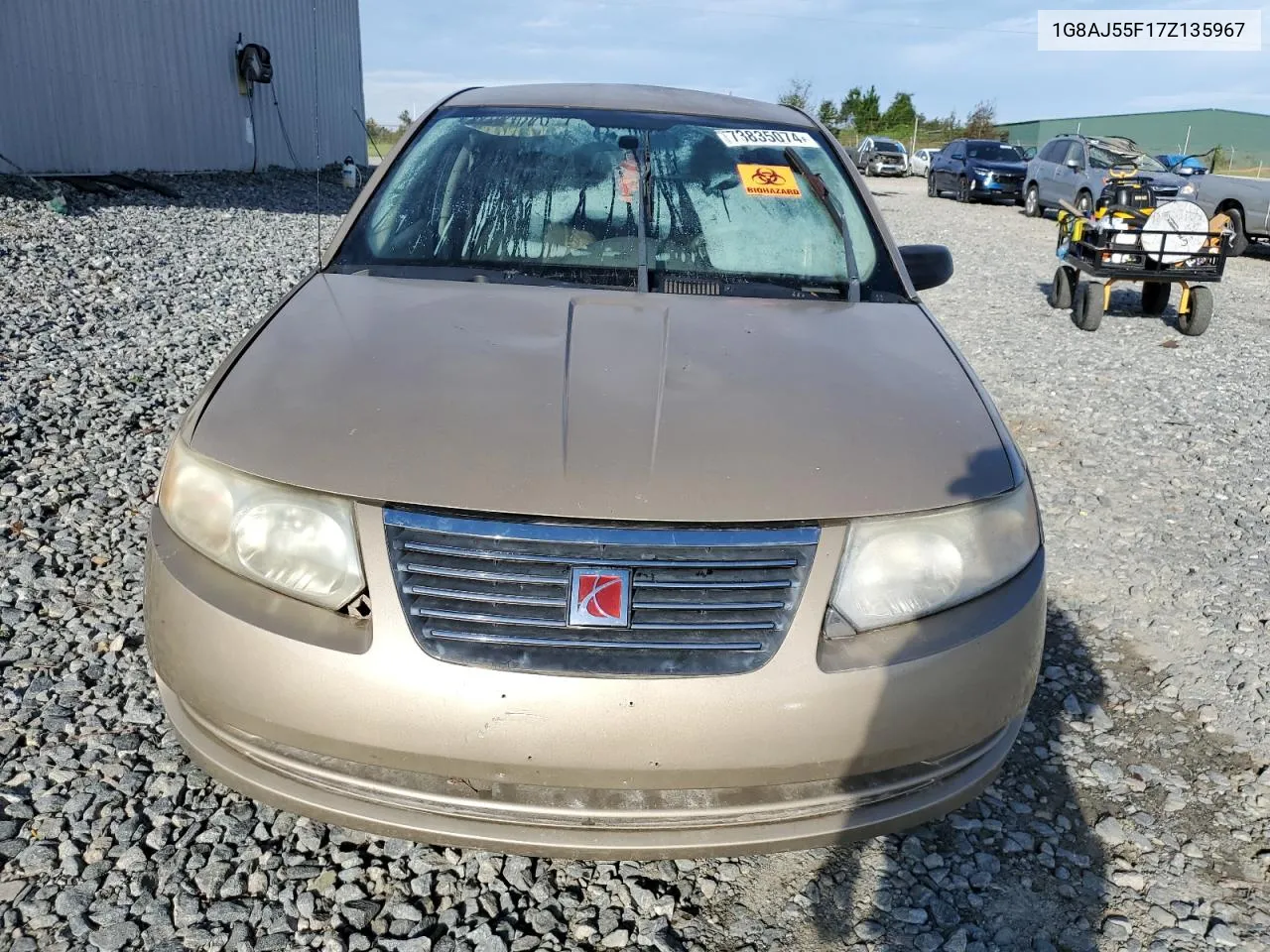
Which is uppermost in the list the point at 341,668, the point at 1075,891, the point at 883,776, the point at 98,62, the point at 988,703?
the point at 98,62

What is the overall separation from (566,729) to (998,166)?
25.1 meters

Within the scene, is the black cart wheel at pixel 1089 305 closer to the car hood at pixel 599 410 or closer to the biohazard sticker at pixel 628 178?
the biohazard sticker at pixel 628 178

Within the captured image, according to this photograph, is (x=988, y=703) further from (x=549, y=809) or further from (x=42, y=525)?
(x=42, y=525)

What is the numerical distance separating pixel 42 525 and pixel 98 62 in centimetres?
1271

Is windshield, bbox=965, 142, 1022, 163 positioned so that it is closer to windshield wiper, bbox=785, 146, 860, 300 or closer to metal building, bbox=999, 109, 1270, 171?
metal building, bbox=999, 109, 1270, 171

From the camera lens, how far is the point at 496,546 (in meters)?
1.60

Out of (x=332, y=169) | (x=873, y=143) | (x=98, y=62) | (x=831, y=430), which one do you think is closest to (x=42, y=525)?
(x=831, y=430)

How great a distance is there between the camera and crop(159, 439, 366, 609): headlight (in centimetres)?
165

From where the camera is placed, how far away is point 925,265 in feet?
9.84

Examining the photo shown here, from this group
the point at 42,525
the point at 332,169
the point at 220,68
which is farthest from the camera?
the point at 332,169

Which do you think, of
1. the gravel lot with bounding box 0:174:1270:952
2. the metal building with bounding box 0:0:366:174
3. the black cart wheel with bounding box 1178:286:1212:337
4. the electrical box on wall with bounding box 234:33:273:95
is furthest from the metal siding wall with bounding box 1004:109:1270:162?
the gravel lot with bounding box 0:174:1270:952

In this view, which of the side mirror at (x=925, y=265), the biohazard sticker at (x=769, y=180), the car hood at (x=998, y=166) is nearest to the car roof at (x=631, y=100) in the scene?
the biohazard sticker at (x=769, y=180)

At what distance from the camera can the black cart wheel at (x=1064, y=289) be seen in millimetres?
9391

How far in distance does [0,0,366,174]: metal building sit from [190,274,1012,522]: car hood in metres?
7.69
